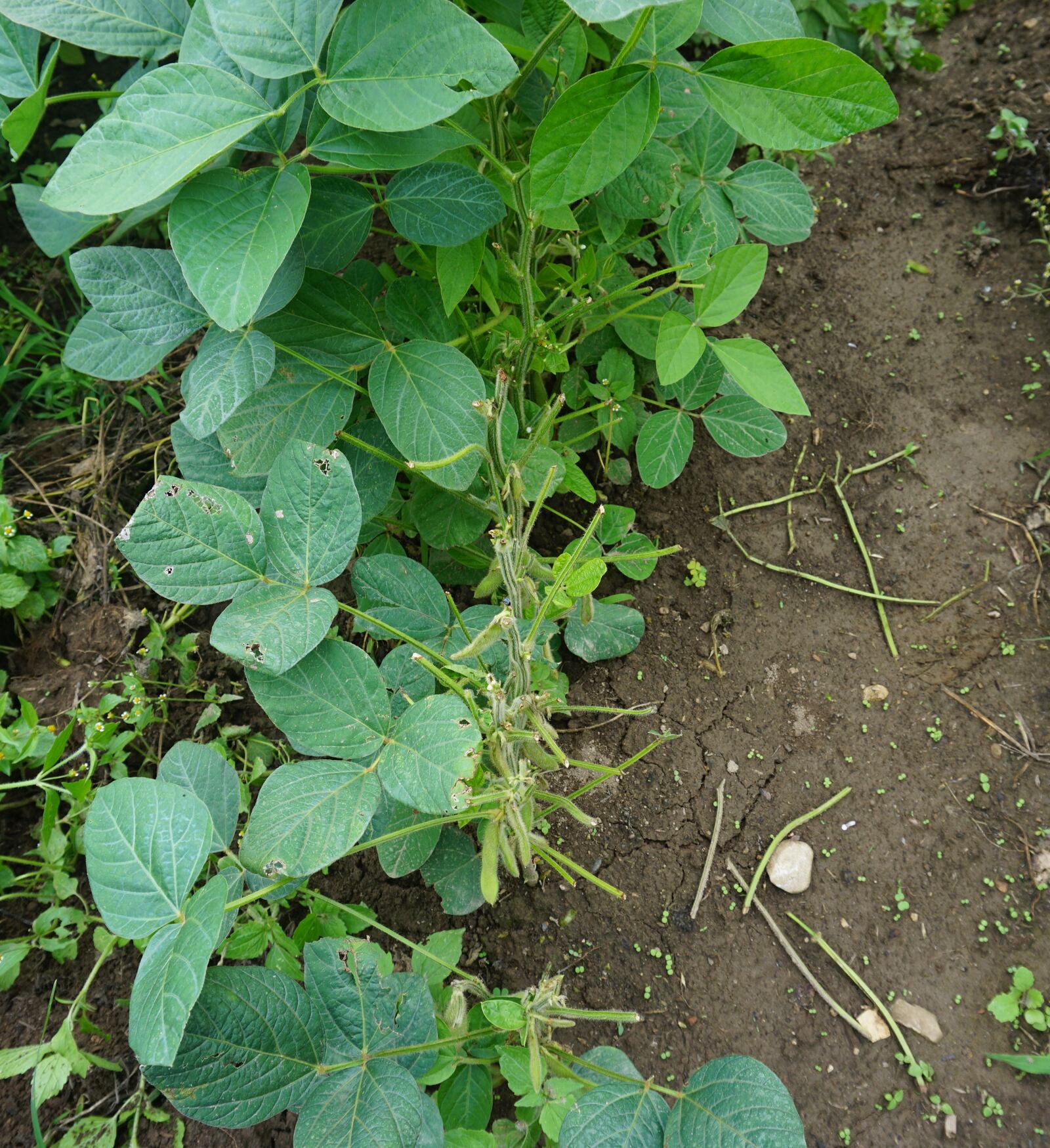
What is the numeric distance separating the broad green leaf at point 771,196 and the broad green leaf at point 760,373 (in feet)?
1.18

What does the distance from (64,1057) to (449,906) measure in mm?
627

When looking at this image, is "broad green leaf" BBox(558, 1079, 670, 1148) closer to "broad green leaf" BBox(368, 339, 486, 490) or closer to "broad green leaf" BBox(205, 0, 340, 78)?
"broad green leaf" BBox(368, 339, 486, 490)

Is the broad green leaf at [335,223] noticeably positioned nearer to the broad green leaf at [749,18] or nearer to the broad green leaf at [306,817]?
the broad green leaf at [749,18]

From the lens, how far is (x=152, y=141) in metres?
0.82

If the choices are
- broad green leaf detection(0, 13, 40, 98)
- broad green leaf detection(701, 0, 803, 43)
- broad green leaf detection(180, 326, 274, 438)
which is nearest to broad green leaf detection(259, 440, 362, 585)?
broad green leaf detection(180, 326, 274, 438)

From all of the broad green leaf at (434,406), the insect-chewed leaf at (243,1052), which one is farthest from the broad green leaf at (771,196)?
the insect-chewed leaf at (243,1052)

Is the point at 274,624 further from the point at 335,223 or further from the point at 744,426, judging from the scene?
Result: the point at 744,426

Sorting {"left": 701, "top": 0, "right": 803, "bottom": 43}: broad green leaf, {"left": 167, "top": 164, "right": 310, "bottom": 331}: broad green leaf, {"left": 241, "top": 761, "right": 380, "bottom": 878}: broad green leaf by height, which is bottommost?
{"left": 241, "top": 761, "right": 380, "bottom": 878}: broad green leaf

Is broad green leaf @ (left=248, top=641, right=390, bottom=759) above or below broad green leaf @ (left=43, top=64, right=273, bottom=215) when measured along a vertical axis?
below

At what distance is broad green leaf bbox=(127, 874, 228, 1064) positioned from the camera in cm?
76

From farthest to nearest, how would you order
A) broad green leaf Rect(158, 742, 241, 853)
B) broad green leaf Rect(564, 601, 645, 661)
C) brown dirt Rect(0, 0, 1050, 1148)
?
broad green leaf Rect(564, 601, 645, 661) < brown dirt Rect(0, 0, 1050, 1148) < broad green leaf Rect(158, 742, 241, 853)

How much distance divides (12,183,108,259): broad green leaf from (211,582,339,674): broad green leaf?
2.24 ft

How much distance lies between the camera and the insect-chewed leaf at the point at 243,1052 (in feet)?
2.82

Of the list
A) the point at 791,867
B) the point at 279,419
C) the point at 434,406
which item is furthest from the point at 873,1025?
the point at 279,419
